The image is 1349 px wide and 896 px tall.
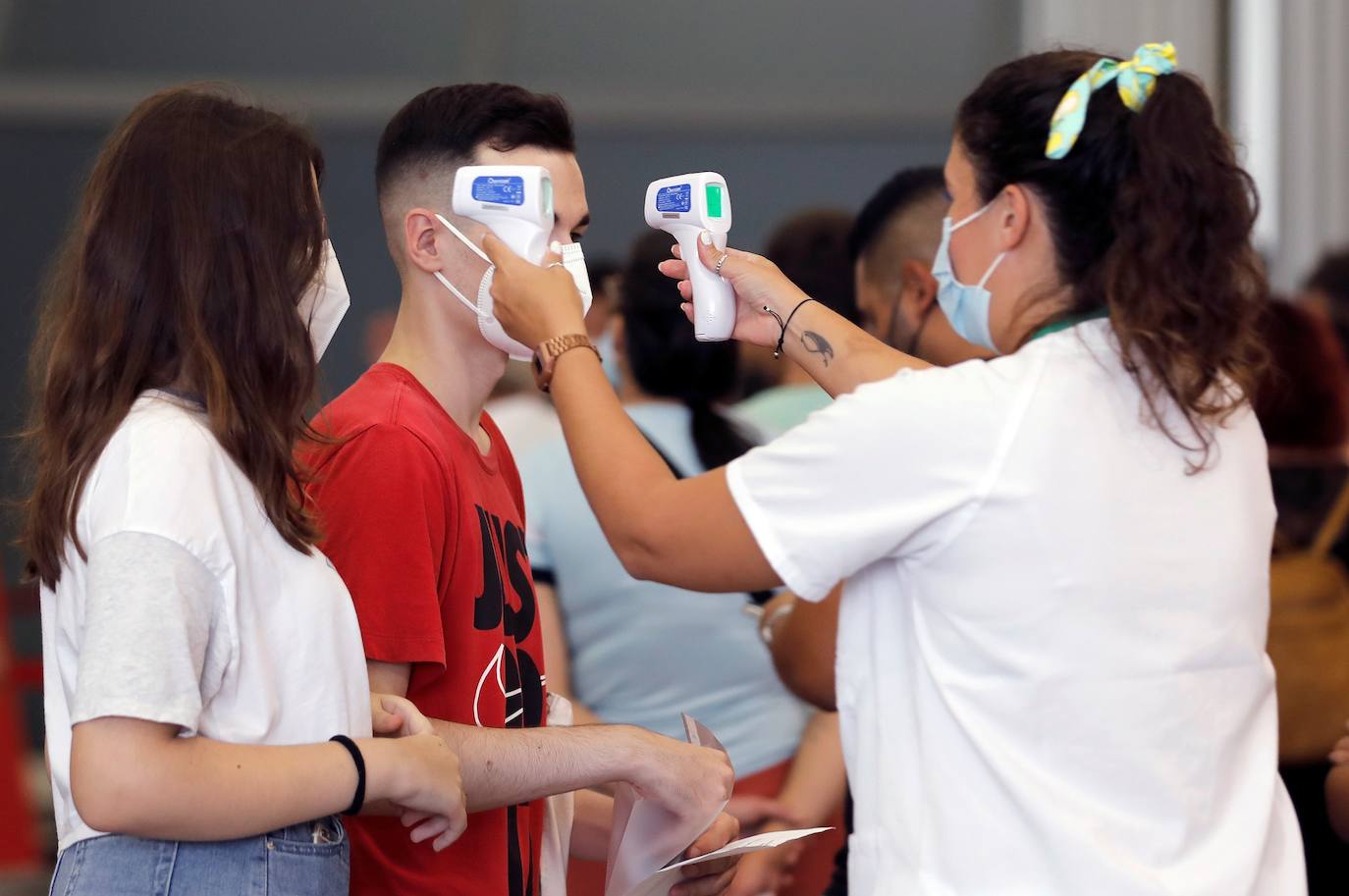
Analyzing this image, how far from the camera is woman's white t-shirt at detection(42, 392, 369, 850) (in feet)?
3.45

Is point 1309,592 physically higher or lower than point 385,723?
lower

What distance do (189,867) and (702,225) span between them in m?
0.82

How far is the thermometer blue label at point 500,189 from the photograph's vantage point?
4.77ft

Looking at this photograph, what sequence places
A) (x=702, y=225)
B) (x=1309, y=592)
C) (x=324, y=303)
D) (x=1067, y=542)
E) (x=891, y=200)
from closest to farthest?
1. (x=1067, y=542)
2. (x=324, y=303)
3. (x=702, y=225)
4. (x=1309, y=592)
5. (x=891, y=200)

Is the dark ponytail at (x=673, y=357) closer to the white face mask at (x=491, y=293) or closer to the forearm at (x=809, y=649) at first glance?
the forearm at (x=809, y=649)

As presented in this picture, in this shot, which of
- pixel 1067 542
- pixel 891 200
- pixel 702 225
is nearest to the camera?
pixel 1067 542

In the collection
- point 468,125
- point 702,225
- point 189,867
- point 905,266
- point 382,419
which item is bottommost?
point 189,867

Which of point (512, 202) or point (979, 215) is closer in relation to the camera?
point (979, 215)

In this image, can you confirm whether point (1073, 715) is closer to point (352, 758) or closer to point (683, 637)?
point (352, 758)

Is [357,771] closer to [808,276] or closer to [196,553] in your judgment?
[196,553]

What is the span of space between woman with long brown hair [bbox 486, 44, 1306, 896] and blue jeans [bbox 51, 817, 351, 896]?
0.39 meters

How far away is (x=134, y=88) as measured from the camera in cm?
566

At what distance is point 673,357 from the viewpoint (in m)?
2.43

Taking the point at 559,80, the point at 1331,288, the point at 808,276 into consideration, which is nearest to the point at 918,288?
the point at 808,276
